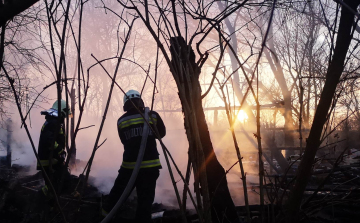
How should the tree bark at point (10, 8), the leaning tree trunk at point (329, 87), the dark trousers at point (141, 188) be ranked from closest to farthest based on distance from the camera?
the leaning tree trunk at point (329, 87) → the tree bark at point (10, 8) → the dark trousers at point (141, 188)

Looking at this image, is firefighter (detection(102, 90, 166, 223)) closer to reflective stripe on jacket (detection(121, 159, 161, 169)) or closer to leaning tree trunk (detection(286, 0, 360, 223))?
reflective stripe on jacket (detection(121, 159, 161, 169))

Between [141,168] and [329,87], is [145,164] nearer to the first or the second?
[141,168]

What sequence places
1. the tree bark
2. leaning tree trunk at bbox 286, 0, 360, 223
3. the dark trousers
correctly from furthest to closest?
the dark trousers < the tree bark < leaning tree trunk at bbox 286, 0, 360, 223

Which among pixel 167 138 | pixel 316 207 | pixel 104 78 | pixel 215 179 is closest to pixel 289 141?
pixel 167 138

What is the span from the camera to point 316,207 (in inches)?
62.3

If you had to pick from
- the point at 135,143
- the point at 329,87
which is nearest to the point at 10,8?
the point at 329,87

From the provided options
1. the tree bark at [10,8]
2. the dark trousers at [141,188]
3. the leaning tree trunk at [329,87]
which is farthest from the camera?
the dark trousers at [141,188]

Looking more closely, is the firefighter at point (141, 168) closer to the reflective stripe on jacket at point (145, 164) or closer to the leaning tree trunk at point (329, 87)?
the reflective stripe on jacket at point (145, 164)

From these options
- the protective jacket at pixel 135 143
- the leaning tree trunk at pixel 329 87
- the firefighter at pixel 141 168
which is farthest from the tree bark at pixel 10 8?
the protective jacket at pixel 135 143

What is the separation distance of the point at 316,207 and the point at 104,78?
23606 millimetres

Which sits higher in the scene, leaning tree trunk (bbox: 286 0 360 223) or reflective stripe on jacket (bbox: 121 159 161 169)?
leaning tree trunk (bbox: 286 0 360 223)

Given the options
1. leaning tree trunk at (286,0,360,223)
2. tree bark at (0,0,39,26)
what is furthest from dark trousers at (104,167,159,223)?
leaning tree trunk at (286,0,360,223)

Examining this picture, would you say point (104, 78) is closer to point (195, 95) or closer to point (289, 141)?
point (289, 141)

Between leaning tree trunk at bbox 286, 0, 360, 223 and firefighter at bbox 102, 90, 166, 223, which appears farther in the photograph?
firefighter at bbox 102, 90, 166, 223
